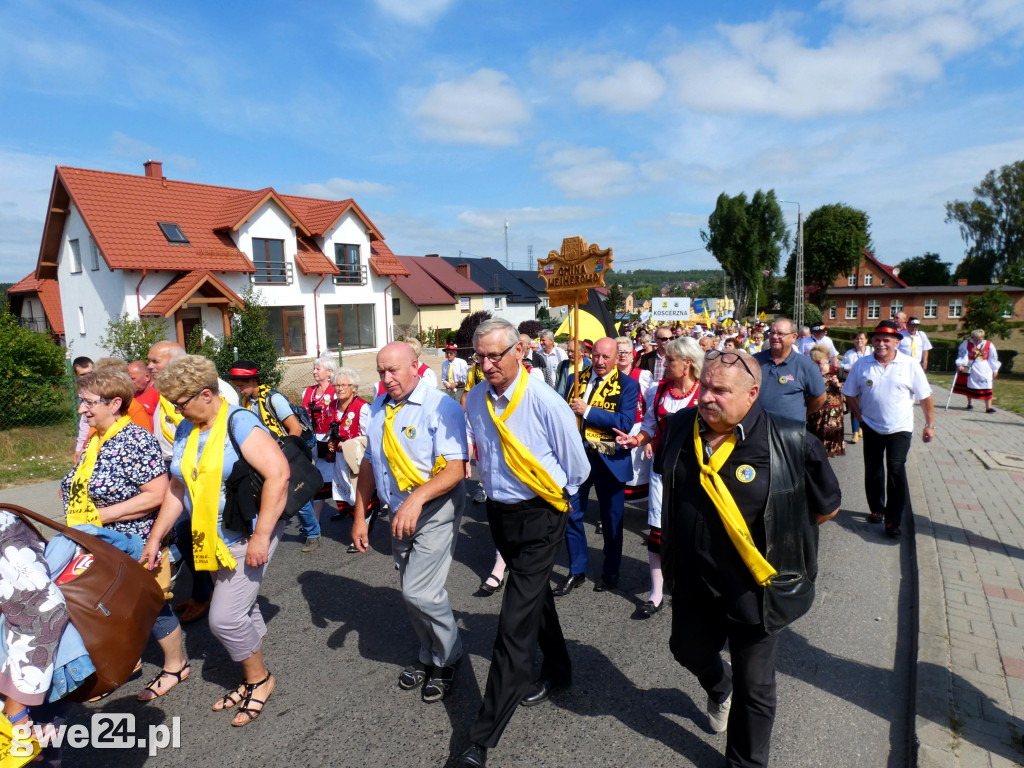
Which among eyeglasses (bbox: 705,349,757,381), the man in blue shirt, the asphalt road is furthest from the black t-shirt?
the man in blue shirt

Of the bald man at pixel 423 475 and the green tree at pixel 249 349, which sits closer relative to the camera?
the bald man at pixel 423 475

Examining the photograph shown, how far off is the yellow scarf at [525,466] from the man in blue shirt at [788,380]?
3071mm

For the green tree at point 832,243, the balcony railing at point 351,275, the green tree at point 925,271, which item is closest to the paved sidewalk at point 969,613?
the balcony railing at point 351,275

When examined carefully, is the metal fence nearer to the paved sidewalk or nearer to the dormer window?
the paved sidewalk

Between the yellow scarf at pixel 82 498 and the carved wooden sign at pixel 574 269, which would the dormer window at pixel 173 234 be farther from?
the yellow scarf at pixel 82 498

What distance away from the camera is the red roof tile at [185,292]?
21.3m

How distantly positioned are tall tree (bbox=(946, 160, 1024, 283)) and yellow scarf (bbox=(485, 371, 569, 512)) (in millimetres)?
63925

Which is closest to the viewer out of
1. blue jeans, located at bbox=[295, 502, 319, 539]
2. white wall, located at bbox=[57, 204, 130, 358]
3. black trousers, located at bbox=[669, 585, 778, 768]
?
black trousers, located at bbox=[669, 585, 778, 768]

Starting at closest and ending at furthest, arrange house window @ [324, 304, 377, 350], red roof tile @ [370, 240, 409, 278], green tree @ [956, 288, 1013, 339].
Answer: green tree @ [956, 288, 1013, 339] < house window @ [324, 304, 377, 350] < red roof tile @ [370, 240, 409, 278]

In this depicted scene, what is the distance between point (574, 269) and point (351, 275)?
2593cm

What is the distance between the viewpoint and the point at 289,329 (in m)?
27.8

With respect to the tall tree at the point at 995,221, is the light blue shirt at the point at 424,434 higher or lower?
lower

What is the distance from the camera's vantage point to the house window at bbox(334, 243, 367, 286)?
29.6 meters

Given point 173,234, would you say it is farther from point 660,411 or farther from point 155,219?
point 660,411
